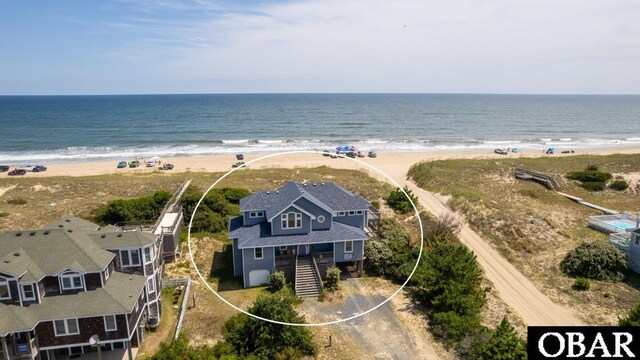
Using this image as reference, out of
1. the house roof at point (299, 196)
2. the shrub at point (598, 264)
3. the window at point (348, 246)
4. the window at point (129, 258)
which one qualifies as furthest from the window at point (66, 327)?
the shrub at point (598, 264)

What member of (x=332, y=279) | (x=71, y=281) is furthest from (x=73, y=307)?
(x=332, y=279)

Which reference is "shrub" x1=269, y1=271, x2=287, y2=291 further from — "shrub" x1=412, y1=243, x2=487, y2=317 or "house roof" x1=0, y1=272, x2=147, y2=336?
"shrub" x1=412, y1=243, x2=487, y2=317

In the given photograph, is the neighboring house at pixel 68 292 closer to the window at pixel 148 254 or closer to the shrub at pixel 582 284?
the window at pixel 148 254

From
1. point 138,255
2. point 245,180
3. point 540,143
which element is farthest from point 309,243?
point 540,143

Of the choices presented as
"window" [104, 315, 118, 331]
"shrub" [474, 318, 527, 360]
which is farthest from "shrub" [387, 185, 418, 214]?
"window" [104, 315, 118, 331]

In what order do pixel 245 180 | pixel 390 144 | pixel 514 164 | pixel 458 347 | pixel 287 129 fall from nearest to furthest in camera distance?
pixel 458 347
pixel 245 180
pixel 514 164
pixel 390 144
pixel 287 129

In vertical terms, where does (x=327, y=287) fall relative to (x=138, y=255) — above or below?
below

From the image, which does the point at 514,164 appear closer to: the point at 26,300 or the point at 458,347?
the point at 458,347
